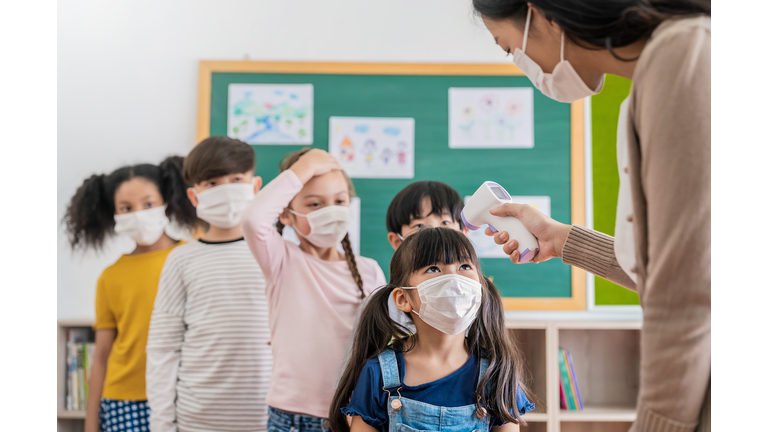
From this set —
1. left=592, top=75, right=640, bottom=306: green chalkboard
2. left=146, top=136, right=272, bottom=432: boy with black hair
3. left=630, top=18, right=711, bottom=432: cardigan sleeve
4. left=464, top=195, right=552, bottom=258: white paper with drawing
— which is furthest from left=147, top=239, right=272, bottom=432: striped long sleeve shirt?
left=592, top=75, right=640, bottom=306: green chalkboard

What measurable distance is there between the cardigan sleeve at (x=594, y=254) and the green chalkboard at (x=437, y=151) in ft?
4.56

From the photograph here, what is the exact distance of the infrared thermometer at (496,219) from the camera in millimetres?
1078

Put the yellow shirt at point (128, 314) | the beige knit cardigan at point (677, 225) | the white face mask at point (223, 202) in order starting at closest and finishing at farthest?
the beige knit cardigan at point (677, 225) → the white face mask at point (223, 202) → the yellow shirt at point (128, 314)

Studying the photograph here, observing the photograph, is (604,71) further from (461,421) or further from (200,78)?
(200,78)

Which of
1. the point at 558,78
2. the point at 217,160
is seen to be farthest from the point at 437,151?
the point at 558,78

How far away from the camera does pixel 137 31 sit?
8.14 ft

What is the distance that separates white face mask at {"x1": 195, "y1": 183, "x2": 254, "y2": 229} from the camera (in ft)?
5.54

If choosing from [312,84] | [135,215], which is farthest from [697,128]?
[312,84]

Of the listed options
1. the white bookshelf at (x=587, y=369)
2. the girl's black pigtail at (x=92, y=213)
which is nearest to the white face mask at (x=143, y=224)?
the girl's black pigtail at (x=92, y=213)

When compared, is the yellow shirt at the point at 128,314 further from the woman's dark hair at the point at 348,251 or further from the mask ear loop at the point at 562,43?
the mask ear loop at the point at 562,43

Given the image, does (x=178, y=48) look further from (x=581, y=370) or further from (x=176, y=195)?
(x=581, y=370)

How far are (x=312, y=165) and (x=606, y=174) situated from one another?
1527 millimetres

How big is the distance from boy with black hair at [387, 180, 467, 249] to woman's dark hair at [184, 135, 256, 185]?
54 centimetres

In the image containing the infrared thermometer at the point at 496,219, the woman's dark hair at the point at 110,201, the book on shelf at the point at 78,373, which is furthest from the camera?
the book on shelf at the point at 78,373
